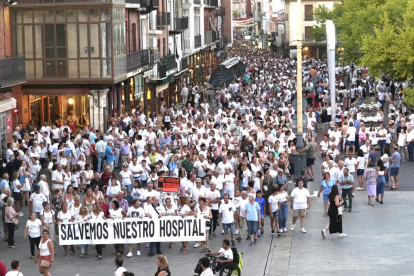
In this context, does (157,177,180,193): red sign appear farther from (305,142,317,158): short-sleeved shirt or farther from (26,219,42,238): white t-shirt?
(305,142,317,158): short-sleeved shirt

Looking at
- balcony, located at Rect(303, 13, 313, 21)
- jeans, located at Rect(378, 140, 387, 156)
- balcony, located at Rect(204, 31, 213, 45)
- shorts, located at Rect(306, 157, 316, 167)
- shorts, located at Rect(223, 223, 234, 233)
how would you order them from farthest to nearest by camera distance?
balcony, located at Rect(303, 13, 313, 21)
balcony, located at Rect(204, 31, 213, 45)
jeans, located at Rect(378, 140, 387, 156)
shorts, located at Rect(306, 157, 316, 167)
shorts, located at Rect(223, 223, 234, 233)

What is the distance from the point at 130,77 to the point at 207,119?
866 centimetres

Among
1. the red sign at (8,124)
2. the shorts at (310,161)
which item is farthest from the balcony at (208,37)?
the shorts at (310,161)

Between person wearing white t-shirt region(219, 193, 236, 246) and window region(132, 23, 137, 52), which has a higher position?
window region(132, 23, 137, 52)

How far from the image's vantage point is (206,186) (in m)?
24.0

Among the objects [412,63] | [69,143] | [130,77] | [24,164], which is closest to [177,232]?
[24,164]

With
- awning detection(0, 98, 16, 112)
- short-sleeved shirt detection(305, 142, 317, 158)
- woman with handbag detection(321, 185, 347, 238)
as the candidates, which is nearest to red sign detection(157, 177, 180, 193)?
woman with handbag detection(321, 185, 347, 238)

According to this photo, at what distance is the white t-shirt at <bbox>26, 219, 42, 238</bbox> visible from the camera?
20641mm

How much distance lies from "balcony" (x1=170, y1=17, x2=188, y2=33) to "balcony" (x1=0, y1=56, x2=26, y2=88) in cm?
2418

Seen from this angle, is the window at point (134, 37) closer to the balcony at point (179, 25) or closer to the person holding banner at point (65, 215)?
the balcony at point (179, 25)

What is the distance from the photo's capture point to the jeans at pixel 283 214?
897 inches

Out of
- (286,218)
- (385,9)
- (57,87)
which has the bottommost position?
(286,218)

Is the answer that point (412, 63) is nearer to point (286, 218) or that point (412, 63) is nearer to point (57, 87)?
point (57, 87)

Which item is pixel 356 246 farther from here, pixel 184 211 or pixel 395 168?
pixel 395 168
